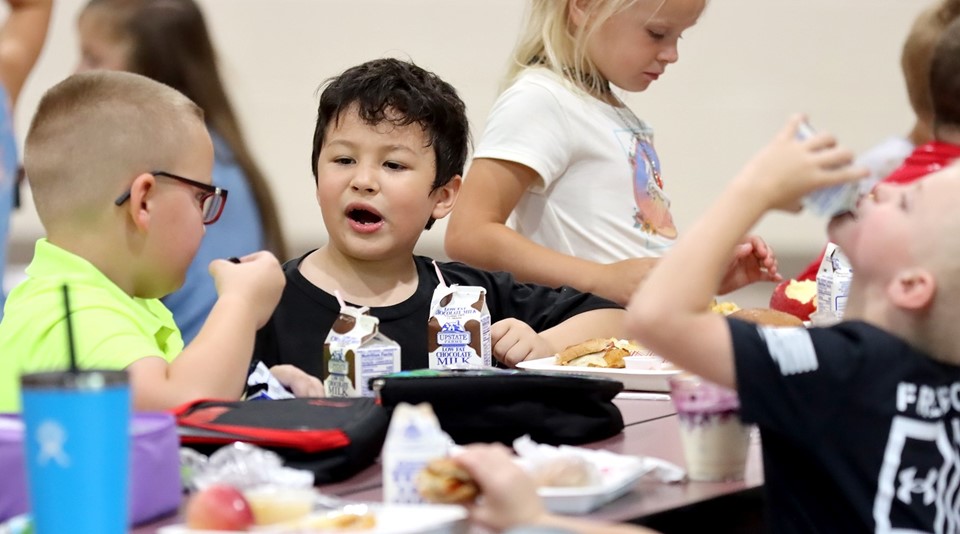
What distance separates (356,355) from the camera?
186 cm

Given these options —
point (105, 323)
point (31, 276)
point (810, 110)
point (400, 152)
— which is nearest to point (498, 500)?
point (105, 323)

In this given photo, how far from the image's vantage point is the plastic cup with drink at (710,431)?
154 cm

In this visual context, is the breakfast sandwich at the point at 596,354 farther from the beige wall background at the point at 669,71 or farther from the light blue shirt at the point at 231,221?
the beige wall background at the point at 669,71

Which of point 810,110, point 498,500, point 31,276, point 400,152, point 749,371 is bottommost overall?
point 498,500

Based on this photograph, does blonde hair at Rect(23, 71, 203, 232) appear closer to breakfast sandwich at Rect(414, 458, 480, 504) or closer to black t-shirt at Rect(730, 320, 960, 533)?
breakfast sandwich at Rect(414, 458, 480, 504)

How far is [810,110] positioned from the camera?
492cm

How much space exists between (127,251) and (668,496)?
0.88 m

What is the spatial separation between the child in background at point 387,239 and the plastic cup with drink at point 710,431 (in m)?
0.72

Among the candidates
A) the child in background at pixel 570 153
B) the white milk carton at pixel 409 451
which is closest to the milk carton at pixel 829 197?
the white milk carton at pixel 409 451

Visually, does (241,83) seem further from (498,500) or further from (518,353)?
(498,500)

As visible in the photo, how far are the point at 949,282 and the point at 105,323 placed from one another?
1.04 m

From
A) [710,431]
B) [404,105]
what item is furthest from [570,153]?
[710,431]

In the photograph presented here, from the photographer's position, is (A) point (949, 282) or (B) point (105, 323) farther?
(B) point (105, 323)

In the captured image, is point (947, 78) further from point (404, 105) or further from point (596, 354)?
point (404, 105)
